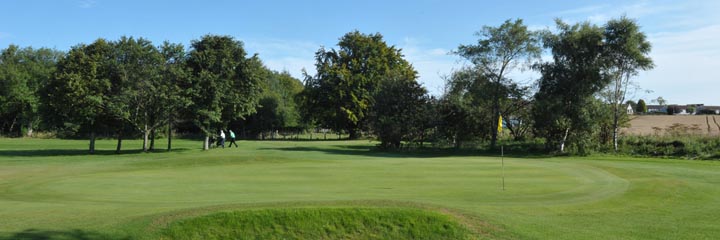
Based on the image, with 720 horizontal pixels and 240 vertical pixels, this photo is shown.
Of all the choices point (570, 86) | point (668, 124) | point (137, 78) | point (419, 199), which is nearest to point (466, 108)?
point (570, 86)

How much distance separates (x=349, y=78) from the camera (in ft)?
261

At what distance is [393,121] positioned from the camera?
5050 cm

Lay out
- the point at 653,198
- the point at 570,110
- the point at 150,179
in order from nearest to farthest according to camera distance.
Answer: the point at 653,198
the point at 150,179
the point at 570,110

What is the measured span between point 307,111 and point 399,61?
17.8m

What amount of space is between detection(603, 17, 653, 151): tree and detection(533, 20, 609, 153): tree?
0.81 m

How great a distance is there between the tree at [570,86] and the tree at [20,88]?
72649 millimetres

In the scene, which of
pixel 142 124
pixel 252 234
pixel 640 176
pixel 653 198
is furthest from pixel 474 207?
pixel 142 124

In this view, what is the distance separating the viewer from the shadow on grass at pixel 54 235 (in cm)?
1012

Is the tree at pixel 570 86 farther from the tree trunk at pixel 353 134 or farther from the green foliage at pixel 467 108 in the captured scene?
the tree trunk at pixel 353 134

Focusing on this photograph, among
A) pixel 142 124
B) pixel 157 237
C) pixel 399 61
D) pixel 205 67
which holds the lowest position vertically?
pixel 157 237

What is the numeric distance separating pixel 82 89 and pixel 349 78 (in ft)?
142

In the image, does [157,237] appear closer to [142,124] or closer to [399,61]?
[142,124]

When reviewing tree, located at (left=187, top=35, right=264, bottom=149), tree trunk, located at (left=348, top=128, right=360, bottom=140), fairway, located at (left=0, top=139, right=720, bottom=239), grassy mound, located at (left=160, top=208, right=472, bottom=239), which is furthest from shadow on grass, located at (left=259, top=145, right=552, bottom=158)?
tree trunk, located at (left=348, top=128, right=360, bottom=140)

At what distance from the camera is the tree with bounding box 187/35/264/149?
4481 centimetres
